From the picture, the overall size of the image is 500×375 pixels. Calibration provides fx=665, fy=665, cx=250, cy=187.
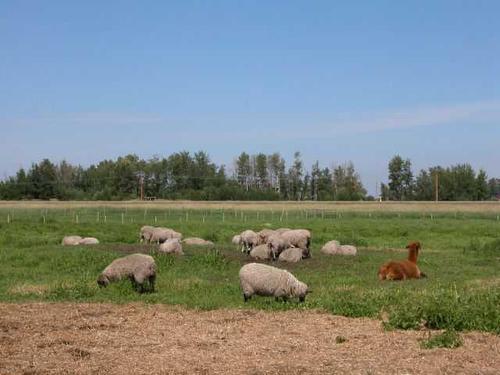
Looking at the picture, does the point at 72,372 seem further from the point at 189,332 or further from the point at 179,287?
the point at 179,287

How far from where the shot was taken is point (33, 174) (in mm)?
120000

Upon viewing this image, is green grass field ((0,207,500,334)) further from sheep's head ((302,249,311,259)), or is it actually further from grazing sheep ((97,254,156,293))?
sheep's head ((302,249,311,259))

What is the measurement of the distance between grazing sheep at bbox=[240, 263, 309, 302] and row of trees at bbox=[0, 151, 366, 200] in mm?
97770

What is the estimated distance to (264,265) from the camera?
56.8 feet

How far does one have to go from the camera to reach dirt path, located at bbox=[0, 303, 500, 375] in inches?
403

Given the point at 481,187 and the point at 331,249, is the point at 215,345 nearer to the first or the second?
the point at 331,249

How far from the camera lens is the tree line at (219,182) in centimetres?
11881

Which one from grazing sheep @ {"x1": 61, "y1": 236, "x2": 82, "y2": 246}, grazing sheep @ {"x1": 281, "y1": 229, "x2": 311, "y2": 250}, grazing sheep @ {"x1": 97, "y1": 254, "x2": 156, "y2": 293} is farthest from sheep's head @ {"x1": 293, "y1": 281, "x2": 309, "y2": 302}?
grazing sheep @ {"x1": 61, "y1": 236, "x2": 82, "y2": 246}

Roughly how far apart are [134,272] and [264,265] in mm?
3764

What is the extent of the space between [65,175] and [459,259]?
13250 centimetres

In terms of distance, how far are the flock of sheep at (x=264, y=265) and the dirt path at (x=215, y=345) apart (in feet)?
4.28

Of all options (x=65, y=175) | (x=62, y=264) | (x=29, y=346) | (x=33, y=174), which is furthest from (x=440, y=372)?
(x=65, y=175)

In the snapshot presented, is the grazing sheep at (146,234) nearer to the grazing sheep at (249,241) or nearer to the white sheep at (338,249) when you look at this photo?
the grazing sheep at (249,241)

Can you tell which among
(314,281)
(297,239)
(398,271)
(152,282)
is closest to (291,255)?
(297,239)
